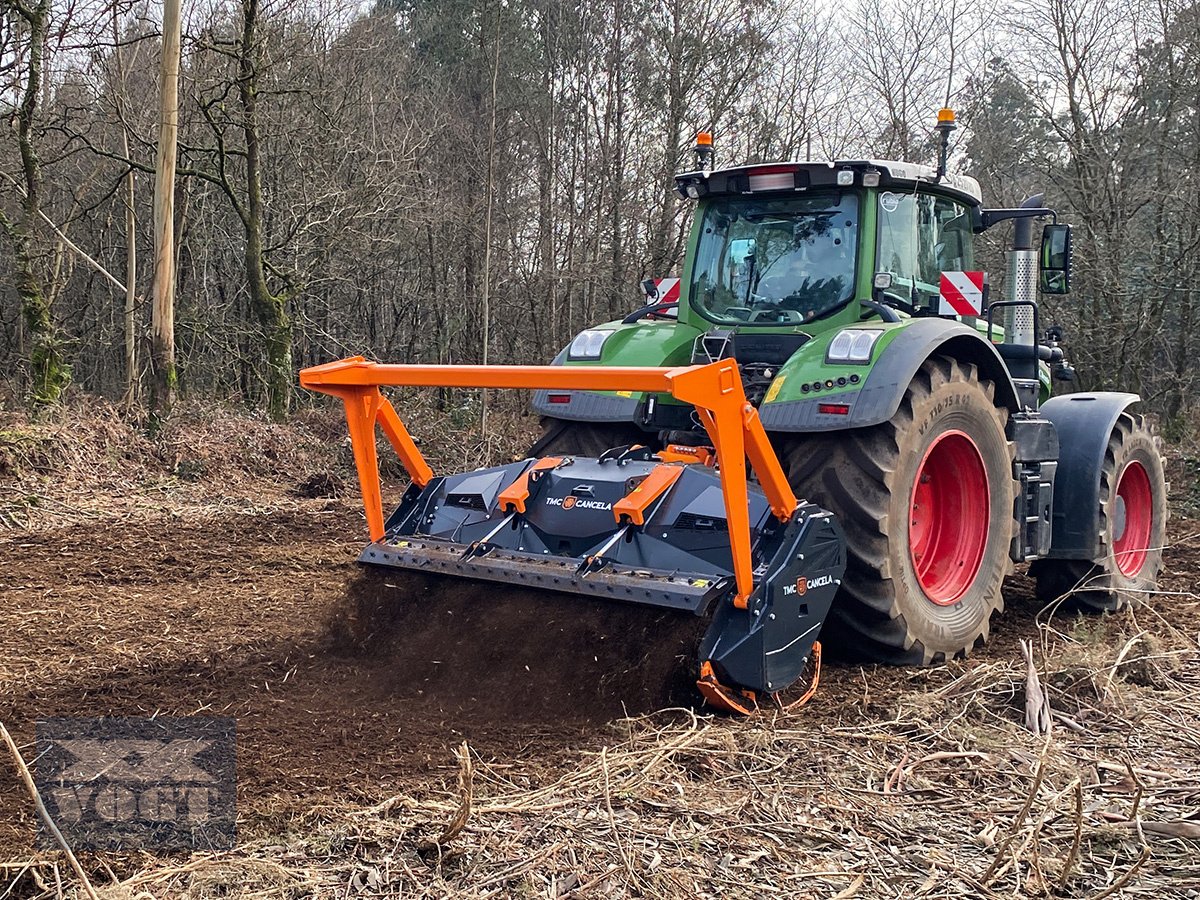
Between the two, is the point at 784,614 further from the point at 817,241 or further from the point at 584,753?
the point at 817,241

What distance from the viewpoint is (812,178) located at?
211 inches

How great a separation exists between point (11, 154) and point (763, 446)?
54.3 feet

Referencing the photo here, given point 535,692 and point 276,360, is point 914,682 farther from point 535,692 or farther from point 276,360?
point 276,360

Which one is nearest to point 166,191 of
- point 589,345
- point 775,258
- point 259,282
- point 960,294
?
point 259,282

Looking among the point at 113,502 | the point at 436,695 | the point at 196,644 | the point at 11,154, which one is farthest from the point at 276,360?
the point at 436,695

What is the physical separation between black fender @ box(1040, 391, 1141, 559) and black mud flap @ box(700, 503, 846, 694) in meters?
2.37

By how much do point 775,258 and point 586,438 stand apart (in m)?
1.33

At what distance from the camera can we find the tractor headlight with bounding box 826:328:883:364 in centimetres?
461

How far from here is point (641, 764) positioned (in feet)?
11.5

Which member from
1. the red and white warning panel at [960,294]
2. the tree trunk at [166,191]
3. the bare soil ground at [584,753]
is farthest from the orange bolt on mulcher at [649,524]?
the tree trunk at [166,191]

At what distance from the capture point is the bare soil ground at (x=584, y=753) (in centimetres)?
282

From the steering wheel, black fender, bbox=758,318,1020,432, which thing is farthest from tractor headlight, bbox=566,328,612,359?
black fender, bbox=758,318,1020,432

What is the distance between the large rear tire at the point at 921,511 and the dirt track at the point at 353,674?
2.74ft

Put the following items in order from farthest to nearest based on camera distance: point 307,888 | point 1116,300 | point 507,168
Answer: point 507,168 < point 1116,300 < point 307,888
